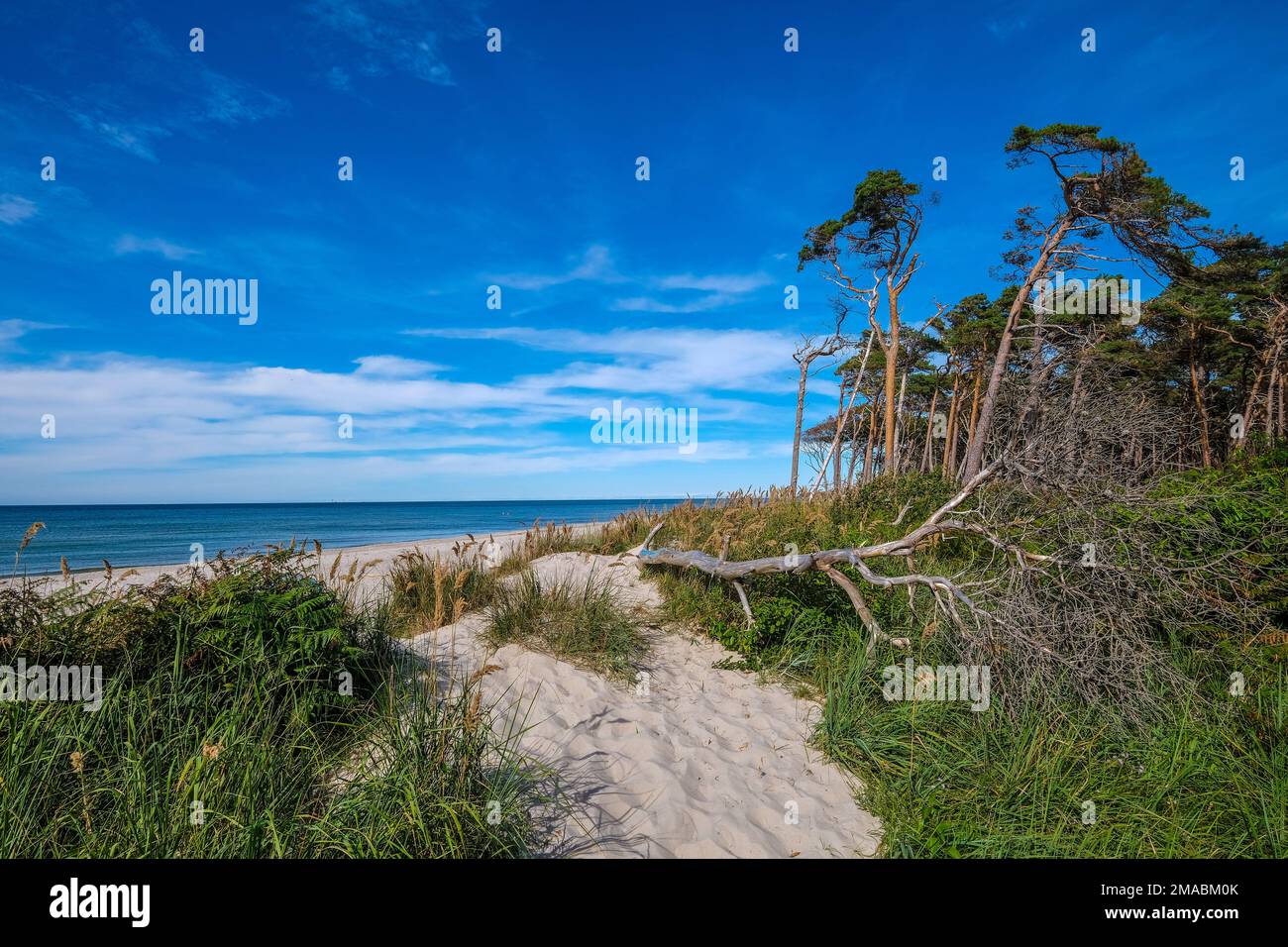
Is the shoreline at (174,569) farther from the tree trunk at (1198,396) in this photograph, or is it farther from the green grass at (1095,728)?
the tree trunk at (1198,396)

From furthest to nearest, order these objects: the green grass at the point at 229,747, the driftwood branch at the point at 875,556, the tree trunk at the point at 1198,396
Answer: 1. the tree trunk at the point at 1198,396
2. the driftwood branch at the point at 875,556
3. the green grass at the point at 229,747

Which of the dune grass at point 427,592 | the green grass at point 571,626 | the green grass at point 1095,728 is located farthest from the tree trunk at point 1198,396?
the dune grass at point 427,592

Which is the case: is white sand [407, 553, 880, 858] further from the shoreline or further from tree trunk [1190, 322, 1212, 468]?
tree trunk [1190, 322, 1212, 468]

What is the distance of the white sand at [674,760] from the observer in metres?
3.52

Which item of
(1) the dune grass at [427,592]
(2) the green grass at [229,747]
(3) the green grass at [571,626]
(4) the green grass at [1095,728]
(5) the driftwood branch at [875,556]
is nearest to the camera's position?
(2) the green grass at [229,747]

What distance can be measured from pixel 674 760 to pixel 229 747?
2.85 metres

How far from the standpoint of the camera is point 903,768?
418 centimetres

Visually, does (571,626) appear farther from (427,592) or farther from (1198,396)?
(1198,396)

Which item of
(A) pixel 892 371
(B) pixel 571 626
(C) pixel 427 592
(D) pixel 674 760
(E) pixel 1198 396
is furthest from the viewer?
(E) pixel 1198 396

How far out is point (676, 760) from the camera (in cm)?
437

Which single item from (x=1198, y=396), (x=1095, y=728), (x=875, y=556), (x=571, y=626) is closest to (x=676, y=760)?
(x=571, y=626)

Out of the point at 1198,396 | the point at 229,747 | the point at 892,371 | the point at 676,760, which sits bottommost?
the point at 676,760

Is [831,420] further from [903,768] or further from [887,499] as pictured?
[903,768]
